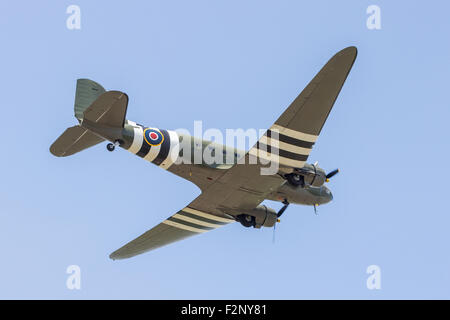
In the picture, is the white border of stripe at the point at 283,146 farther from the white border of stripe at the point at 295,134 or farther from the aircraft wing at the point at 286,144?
the white border of stripe at the point at 295,134

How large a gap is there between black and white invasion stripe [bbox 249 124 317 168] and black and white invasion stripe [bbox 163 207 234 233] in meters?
5.72

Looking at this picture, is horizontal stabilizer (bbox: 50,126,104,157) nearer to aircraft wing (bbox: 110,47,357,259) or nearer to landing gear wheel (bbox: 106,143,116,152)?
landing gear wheel (bbox: 106,143,116,152)

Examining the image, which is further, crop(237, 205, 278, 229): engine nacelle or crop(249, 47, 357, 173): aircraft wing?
crop(237, 205, 278, 229): engine nacelle

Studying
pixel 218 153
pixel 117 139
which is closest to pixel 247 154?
pixel 218 153

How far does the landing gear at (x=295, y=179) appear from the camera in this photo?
101 ft

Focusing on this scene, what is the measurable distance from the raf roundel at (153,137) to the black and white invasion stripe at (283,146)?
12.6 feet

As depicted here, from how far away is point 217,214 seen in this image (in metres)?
33.9

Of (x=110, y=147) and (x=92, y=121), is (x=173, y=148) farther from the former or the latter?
(x=92, y=121)

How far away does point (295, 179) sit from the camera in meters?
30.9

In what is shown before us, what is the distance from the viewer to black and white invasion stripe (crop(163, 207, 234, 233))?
34125 mm

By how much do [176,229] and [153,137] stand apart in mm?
6980

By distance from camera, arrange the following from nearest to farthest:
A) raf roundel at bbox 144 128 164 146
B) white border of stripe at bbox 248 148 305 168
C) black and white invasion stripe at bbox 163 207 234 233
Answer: white border of stripe at bbox 248 148 305 168
raf roundel at bbox 144 128 164 146
black and white invasion stripe at bbox 163 207 234 233

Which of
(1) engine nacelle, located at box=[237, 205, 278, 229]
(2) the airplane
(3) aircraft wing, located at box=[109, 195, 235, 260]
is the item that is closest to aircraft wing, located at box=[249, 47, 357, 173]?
(2) the airplane

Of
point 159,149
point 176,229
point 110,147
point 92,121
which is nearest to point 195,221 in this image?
point 176,229
